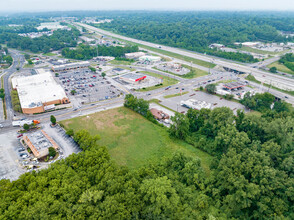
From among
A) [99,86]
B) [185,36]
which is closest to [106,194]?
[99,86]

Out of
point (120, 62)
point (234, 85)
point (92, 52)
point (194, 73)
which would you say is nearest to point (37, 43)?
point (92, 52)

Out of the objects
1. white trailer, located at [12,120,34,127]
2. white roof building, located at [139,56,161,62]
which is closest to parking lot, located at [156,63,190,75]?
white roof building, located at [139,56,161,62]

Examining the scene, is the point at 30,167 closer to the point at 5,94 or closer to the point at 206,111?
the point at 206,111

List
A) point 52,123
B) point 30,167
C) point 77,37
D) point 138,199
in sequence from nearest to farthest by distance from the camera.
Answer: point 138,199, point 30,167, point 52,123, point 77,37

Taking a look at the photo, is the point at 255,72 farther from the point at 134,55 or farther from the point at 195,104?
the point at 134,55

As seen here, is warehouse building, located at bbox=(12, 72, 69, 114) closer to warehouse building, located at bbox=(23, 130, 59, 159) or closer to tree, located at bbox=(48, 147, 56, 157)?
warehouse building, located at bbox=(23, 130, 59, 159)

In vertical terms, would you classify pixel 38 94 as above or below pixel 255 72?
below

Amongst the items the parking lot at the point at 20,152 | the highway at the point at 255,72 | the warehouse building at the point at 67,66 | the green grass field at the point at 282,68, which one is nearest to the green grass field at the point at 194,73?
the highway at the point at 255,72
